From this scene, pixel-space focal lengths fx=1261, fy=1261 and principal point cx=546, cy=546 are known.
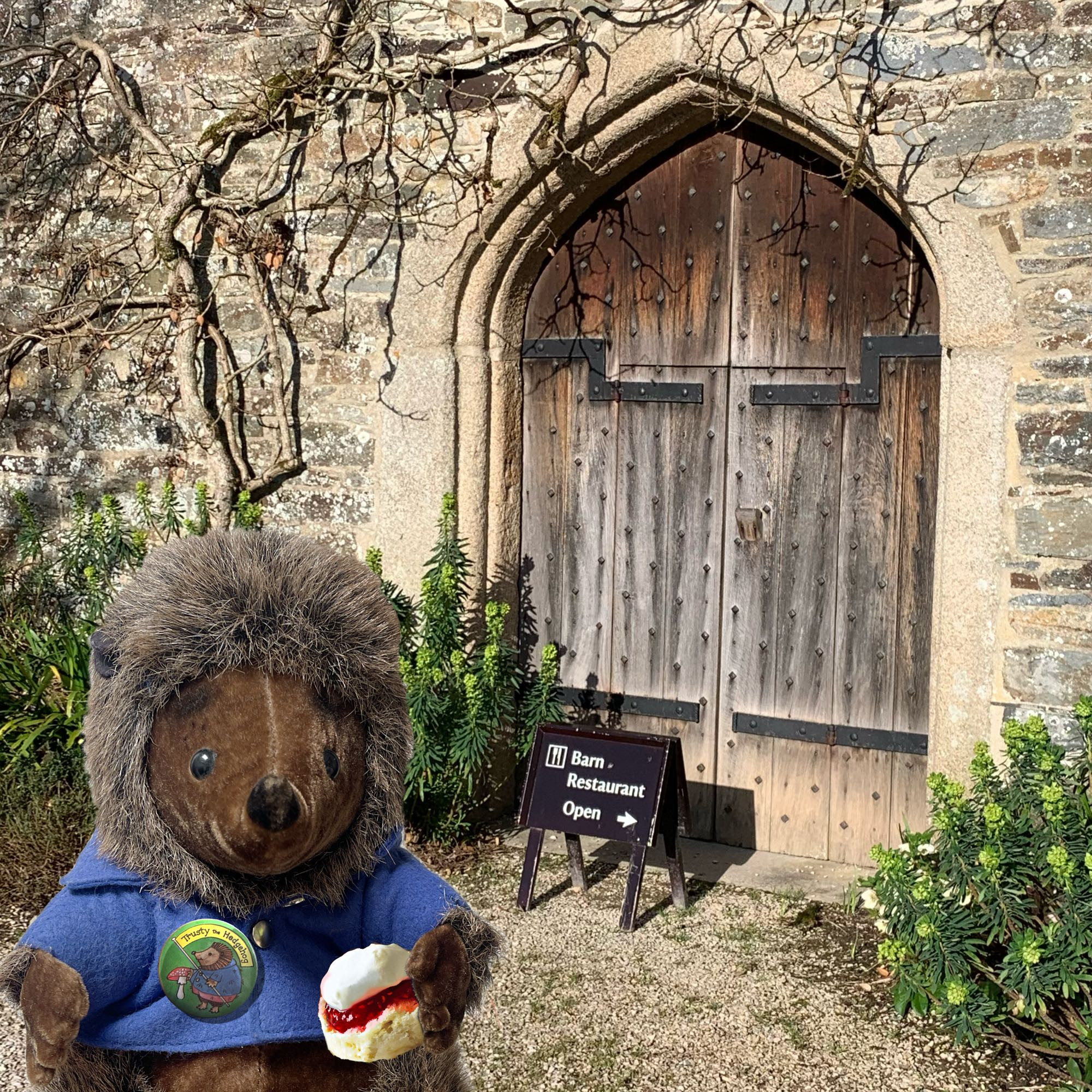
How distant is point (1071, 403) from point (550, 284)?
2.03m

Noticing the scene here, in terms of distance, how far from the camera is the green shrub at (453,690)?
4535 mm

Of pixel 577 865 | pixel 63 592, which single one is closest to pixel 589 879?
pixel 577 865

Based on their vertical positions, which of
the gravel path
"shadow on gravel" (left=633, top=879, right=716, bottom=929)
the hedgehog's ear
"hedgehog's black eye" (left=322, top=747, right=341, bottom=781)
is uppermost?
the hedgehog's ear

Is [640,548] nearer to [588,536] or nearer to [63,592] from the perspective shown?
[588,536]

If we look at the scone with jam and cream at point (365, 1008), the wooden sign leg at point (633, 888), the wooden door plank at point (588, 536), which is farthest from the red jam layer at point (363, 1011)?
the wooden door plank at point (588, 536)

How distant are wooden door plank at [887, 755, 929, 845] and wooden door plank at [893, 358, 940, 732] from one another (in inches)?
5.0

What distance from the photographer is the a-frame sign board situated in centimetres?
422

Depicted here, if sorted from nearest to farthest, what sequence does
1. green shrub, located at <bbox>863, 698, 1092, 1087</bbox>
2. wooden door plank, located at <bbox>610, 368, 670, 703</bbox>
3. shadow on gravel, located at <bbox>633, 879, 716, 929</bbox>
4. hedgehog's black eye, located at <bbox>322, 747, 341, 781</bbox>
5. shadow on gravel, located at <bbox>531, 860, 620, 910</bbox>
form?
hedgehog's black eye, located at <bbox>322, 747, 341, 781</bbox> < green shrub, located at <bbox>863, 698, 1092, 1087</bbox> < shadow on gravel, located at <bbox>633, 879, 716, 929</bbox> < shadow on gravel, located at <bbox>531, 860, 620, 910</bbox> < wooden door plank, located at <bbox>610, 368, 670, 703</bbox>

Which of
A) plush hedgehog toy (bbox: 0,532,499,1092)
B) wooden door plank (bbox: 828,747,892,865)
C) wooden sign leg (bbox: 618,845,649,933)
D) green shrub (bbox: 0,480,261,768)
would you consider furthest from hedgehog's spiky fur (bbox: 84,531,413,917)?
wooden door plank (bbox: 828,747,892,865)

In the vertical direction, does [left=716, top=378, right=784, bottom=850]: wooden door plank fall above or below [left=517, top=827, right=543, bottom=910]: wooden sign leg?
above

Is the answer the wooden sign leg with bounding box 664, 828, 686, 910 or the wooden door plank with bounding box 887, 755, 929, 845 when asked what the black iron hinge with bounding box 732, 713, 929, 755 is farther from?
the wooden sign leg with bounding box 664, 828, 686, 910

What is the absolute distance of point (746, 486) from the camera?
4727mm

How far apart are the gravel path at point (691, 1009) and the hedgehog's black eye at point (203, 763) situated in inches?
70.9

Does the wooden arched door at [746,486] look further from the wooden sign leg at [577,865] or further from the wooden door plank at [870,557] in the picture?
the wooden sign leg at [577,865]
